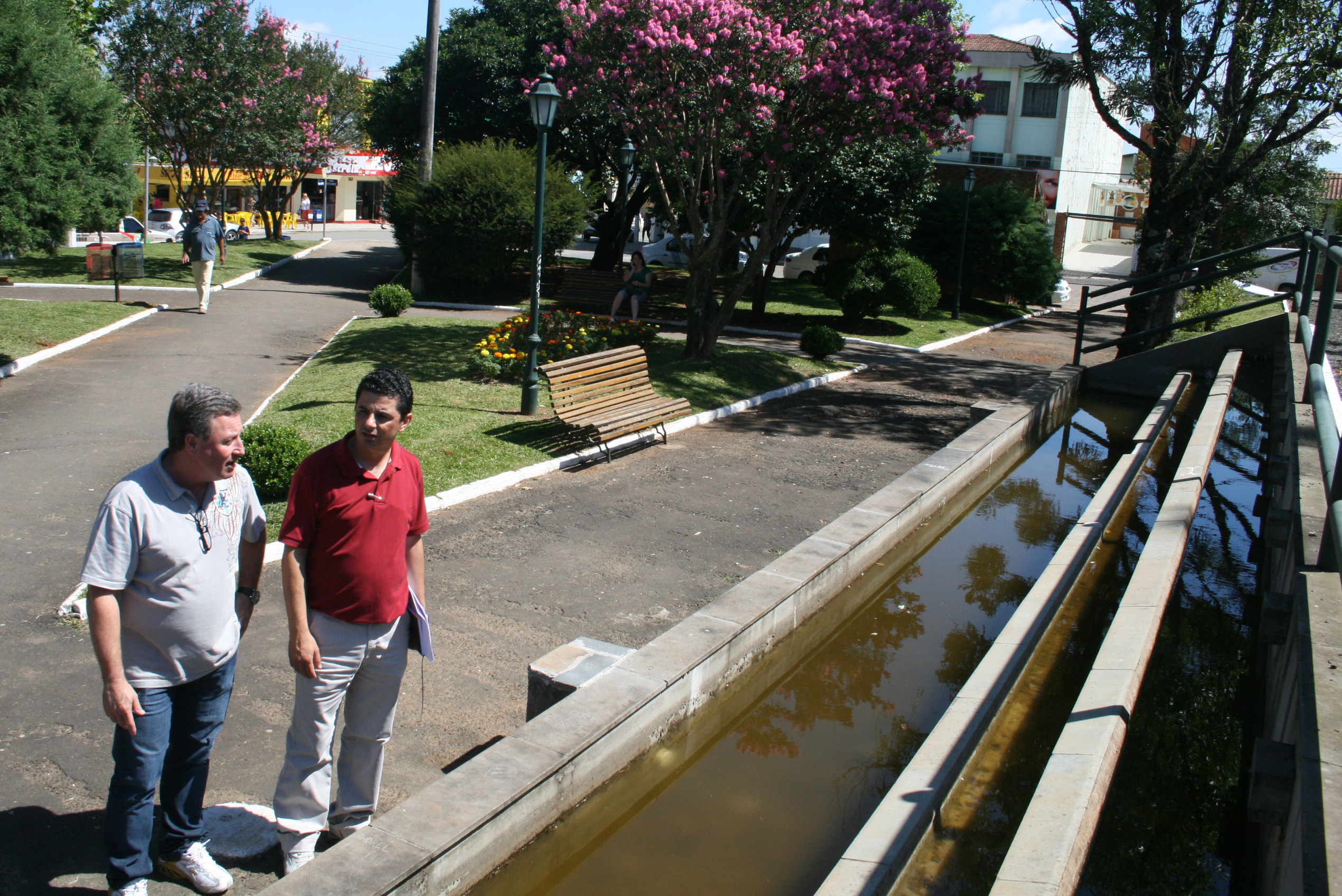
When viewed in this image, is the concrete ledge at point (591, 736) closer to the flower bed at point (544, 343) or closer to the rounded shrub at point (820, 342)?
the flower bed at point (544, 343)

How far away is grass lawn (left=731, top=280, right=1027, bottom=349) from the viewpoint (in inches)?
861

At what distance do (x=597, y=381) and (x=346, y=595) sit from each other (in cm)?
678

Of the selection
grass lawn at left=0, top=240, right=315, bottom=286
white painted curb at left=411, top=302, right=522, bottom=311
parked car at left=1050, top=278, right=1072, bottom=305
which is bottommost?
white painted curb at left=411, top=302, right=522, bottom=311

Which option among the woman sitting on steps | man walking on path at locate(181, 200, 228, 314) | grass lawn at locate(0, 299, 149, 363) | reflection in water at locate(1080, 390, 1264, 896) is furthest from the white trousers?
man walking on path at locate(181, 200, 228, 314)

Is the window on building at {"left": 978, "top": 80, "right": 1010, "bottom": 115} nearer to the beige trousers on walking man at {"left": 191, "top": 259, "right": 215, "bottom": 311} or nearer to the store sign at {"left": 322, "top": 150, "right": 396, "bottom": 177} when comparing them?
the store sign at {"left": 322, "top": 150, "right": 396, "bottom": 177}

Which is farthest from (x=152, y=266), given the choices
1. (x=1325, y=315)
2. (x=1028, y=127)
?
(x=1028, y=127)

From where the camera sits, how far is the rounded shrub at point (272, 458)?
7.86 metres

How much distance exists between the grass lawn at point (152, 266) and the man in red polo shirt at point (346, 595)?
654 inches

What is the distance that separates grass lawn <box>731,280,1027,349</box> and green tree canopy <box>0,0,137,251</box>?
41.3 ft

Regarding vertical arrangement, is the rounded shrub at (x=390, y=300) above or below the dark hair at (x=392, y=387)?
below

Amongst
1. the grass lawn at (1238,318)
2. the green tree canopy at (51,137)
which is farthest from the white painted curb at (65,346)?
the grass lawn at (1238,318)

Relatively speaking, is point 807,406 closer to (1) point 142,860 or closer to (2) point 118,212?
(2) point 118,212

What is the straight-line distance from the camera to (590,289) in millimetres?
23781

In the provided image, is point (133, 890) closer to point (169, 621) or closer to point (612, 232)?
point (169, 621)
